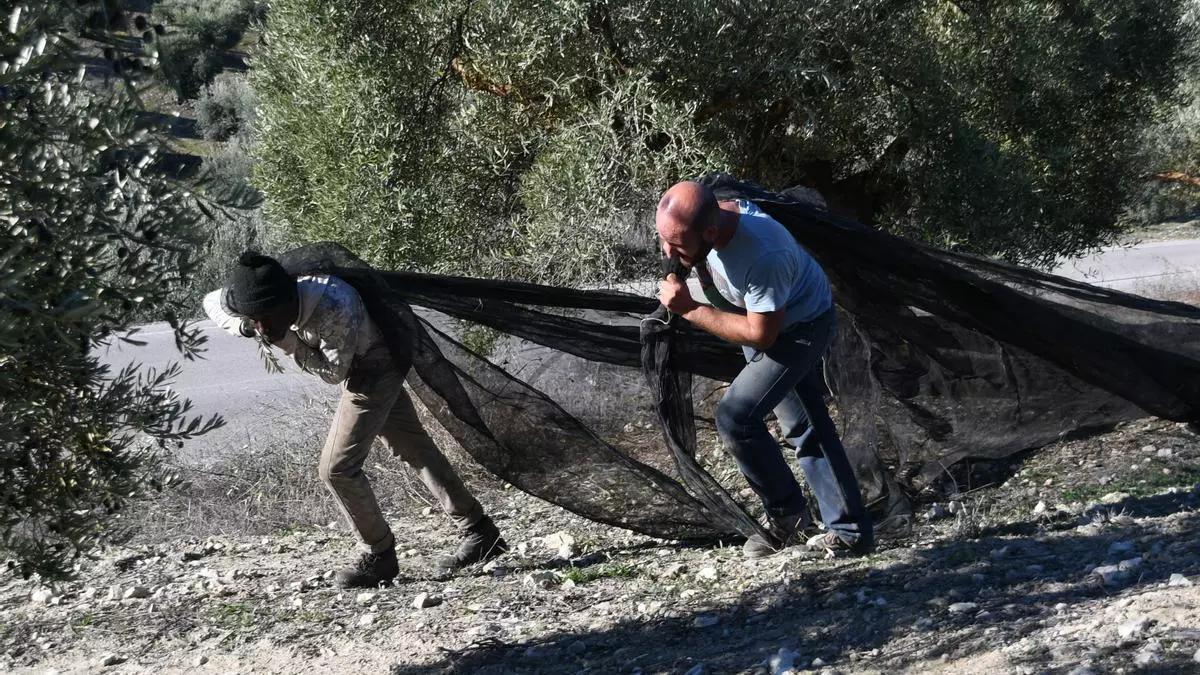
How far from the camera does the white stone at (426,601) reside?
561 centimetres

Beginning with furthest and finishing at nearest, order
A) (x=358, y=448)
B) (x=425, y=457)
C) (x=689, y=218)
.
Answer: (x=425, y=457) → (x=358, y=448) → (x=689, y=218)

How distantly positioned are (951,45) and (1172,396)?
10.7 feet

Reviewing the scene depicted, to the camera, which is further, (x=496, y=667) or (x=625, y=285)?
(x=625, y=285)

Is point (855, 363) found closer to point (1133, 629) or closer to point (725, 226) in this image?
point (725, 226)

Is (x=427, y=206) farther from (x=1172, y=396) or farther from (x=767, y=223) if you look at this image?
(x=1172, y=396)

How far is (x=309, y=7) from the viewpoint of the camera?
7.20 meters

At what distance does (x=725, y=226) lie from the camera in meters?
4.75

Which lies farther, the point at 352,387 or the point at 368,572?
the point at 368,572

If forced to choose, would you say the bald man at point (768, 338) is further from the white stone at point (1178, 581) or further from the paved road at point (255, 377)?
the paved road at point (255, 377)

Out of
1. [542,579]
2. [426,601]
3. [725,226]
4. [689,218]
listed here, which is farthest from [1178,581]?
[426,601]

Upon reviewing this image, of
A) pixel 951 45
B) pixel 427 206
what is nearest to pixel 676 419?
pixel 427 206

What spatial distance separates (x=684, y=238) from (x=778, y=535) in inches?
66.8

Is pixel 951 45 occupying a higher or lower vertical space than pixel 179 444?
higher

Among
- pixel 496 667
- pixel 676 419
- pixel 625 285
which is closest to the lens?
pixel 496 667
